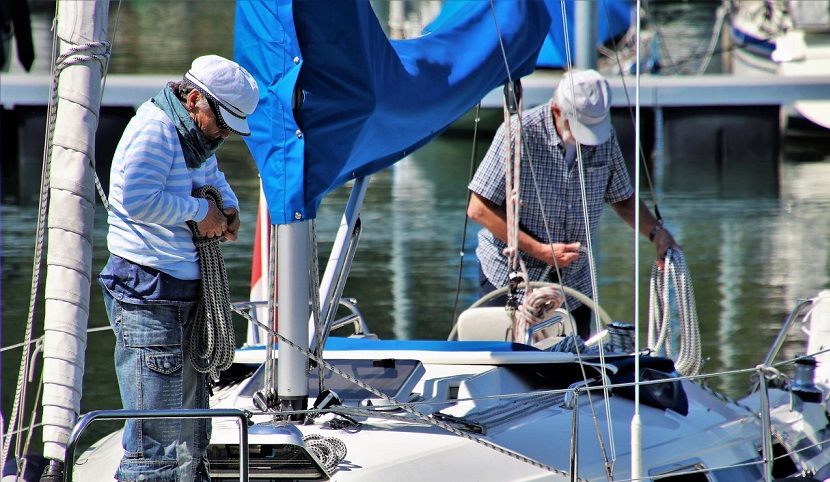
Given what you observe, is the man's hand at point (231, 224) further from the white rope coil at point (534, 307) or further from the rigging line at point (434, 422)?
the white rope coil at point (534, 307)

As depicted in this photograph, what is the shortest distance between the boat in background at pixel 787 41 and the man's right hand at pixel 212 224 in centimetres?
1438

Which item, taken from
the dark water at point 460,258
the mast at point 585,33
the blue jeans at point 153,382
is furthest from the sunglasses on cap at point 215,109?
the mast at point 585,33

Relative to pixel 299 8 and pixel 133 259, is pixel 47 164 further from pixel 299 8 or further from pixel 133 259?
pixel 299 8

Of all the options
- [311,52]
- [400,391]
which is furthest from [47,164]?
[400,391]

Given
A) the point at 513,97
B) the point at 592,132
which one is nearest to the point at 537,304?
the point at 592,132

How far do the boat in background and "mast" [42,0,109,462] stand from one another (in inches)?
578

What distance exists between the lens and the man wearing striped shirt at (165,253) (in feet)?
10.4

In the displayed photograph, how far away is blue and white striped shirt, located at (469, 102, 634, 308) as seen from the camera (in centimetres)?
530

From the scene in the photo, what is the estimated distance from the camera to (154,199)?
3111mm

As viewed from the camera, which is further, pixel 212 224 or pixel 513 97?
pixel 513 97

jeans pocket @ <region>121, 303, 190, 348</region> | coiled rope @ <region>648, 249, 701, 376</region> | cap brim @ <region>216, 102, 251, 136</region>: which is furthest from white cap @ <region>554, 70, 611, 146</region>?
jeans pocket @ <region>121, 303, 190, 348</region>

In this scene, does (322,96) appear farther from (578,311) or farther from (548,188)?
(578,311)

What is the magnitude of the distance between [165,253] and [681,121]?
13.8 meters

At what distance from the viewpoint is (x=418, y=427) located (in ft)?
12.6
